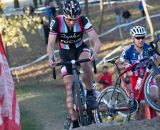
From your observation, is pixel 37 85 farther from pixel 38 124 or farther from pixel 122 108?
pixel 122 108

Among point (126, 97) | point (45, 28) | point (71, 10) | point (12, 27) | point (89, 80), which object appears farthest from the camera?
point (45, 28)

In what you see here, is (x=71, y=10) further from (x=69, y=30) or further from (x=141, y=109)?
(x=141, y=109)

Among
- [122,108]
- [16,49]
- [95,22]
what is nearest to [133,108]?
[122,108]

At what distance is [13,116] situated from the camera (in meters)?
2.41

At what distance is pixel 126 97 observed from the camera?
7.95 meters

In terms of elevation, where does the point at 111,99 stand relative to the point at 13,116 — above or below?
below

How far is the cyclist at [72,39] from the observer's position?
724cm

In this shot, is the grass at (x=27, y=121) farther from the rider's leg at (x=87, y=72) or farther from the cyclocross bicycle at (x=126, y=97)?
the rider's leg at (x=87, y=72)

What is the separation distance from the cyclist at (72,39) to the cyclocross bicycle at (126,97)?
0.48 meters

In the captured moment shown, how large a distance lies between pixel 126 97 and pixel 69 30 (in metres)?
1.47

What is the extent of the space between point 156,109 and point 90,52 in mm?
1274

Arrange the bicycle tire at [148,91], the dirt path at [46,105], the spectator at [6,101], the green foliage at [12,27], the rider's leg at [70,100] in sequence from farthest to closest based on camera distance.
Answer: the green foliage at [12,27] → the dirt path at [46,105] → the rider's leg at [70,100] → the bicycle tire at [148,91] → the spectator at [6,101]

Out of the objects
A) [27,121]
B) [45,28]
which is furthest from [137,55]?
[45,28]

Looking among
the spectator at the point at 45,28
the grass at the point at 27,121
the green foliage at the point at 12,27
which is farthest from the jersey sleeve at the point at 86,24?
the spectator at the point at 45,28
